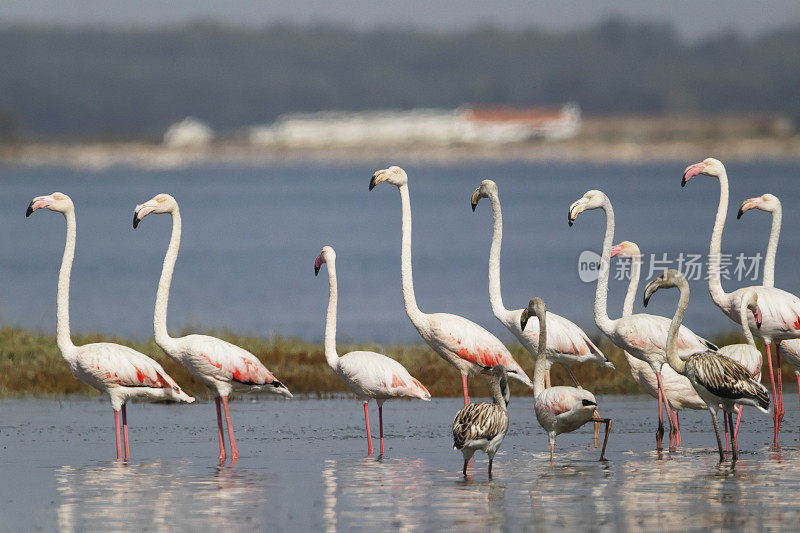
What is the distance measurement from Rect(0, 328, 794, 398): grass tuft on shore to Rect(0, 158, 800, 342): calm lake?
4.37 meters

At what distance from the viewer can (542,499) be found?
10.6m

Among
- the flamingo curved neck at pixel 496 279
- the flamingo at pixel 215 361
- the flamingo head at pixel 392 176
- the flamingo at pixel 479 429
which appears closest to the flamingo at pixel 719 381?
the flamingo at pixel 479 429

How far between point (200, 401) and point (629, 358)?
569 centimetres

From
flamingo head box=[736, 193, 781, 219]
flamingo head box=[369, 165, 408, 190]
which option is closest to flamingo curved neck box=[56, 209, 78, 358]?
flamingo head box=[369, 165, 408, 190]

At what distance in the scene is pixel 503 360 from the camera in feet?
46.3

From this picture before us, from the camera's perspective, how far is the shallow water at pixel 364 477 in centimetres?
991

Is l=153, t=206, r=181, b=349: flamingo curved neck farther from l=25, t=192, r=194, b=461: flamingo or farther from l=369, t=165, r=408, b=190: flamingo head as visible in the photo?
l=369, t=165, r=408, b=190: flamingo head

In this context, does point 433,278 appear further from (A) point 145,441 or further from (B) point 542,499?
(B) point 542,499

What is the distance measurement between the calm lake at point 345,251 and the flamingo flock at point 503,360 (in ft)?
26.3

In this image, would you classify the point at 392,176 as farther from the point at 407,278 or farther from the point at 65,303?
the point at 65,303

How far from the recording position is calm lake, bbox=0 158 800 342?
32.7 metres

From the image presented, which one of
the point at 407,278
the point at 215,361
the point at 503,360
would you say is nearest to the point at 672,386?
the point at 503,360

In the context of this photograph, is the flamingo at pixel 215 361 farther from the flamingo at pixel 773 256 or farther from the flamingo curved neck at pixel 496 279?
the flamingo at pixel 773 256

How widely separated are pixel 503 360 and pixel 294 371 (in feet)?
14.9
